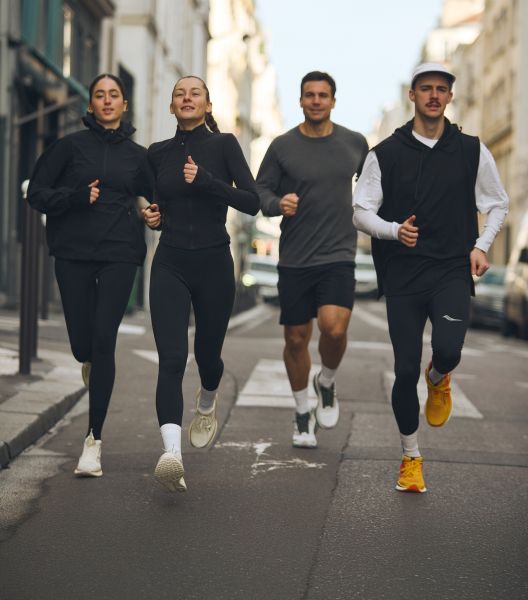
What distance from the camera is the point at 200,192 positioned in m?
5.91

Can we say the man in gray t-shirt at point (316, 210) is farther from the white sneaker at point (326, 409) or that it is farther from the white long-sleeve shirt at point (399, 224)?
the white long-sleeve shirt at point (399, 224)

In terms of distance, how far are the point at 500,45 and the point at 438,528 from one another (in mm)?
57494

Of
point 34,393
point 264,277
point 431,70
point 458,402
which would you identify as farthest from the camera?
point 264,277

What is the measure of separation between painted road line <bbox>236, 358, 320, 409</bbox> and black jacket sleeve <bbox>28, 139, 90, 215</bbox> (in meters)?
3.33

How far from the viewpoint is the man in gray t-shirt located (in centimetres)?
683

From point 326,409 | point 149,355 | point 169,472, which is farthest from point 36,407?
point 149,355

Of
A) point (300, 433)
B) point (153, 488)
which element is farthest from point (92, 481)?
point (300, 433)

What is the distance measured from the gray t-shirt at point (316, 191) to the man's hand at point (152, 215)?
0.99 metres

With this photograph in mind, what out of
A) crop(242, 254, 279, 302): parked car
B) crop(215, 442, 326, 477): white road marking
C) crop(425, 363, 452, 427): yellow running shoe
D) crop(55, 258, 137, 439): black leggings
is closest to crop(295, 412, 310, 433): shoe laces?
crop(215, 442, 326, 477): white road marking

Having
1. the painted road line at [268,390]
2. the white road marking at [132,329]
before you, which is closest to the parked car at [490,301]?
the white road marking at [132,329]

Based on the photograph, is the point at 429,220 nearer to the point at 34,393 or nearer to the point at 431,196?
the point at 431,196

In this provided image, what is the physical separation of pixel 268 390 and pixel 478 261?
4.61m

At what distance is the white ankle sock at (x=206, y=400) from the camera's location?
6395mm

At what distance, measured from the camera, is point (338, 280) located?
6.89 meters
